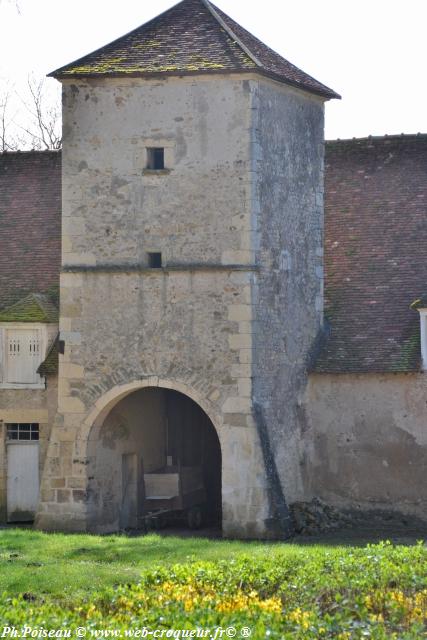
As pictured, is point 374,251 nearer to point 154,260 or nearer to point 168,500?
point 154,260

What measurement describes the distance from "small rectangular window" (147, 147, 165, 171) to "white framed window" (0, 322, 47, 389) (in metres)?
3.91

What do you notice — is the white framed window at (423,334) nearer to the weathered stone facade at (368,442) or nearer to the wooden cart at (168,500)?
the weathered stone facade at (368,442)

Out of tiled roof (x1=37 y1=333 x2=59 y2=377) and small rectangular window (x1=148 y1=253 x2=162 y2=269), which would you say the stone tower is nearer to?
small rectangular window (x1=148 y1=253 x2=162 y2=269)

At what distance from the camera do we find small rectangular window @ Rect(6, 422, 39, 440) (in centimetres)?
2642

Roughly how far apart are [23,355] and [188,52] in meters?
6.35

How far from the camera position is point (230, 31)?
2484cm

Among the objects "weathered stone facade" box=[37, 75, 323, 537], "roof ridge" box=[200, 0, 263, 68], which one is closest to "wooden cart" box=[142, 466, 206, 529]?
"weathered stone facade" box=[37, 75, 323, 537]

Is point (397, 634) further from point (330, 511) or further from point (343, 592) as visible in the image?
point (330, 511)

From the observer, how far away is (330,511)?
987 inches

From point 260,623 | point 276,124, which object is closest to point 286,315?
point 276,124

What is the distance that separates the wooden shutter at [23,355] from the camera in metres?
26.4

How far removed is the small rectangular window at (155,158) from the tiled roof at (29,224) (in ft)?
12.5

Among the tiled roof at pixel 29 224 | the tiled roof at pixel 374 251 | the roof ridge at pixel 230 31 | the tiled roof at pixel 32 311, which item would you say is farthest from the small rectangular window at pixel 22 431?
the roof ridge at pixel 230 31

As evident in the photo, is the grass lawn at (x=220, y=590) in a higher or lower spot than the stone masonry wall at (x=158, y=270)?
lower
